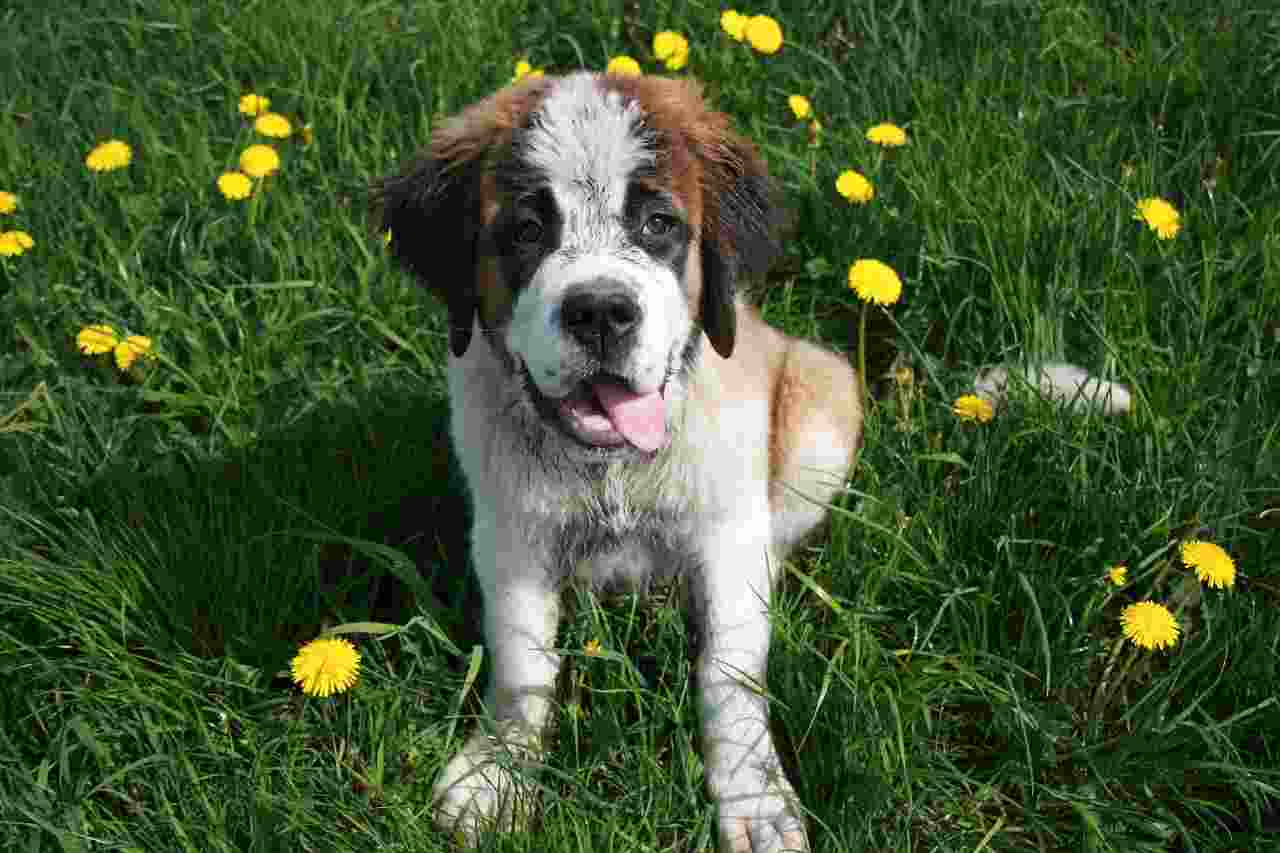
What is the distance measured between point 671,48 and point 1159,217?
5.34 feet

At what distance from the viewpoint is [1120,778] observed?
7.75ft

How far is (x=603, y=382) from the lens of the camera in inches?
96.1

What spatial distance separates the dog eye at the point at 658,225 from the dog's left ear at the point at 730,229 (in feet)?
0.58

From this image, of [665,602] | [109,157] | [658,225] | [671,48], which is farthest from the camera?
[671,48]

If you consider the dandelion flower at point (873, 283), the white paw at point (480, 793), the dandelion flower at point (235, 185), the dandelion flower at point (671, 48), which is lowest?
the white paw at point (480, 793)

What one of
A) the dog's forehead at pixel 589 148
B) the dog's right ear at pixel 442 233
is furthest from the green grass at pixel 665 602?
the dog's forehead at pixel 589 148

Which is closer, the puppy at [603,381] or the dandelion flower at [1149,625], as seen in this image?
the dandelion flower at [1149,625]

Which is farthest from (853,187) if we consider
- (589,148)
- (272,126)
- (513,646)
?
(272,126)

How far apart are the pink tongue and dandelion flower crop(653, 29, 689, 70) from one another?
1.83 metres

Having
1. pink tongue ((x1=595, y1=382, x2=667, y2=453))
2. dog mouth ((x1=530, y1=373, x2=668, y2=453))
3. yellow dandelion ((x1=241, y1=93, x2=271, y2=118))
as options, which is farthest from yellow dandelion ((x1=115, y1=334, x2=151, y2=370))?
pink tongue ((x1=595, y1=382, x2=667, y2=453))

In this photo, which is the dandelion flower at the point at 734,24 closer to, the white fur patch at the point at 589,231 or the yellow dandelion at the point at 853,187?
the yellow dandelion at the point at 853,187

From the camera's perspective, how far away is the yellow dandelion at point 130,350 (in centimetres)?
322

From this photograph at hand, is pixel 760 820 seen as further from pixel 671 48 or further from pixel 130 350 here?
pixel 671 48

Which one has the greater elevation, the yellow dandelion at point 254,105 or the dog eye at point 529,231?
the dog eye at point 529,231
